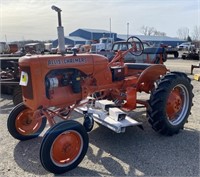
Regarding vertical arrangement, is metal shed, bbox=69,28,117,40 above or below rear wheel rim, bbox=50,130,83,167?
above

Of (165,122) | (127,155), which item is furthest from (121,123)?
(165,122)

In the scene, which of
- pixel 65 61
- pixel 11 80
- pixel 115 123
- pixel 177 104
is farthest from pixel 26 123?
pixel 11 80

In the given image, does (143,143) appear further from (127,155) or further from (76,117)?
(76,117)

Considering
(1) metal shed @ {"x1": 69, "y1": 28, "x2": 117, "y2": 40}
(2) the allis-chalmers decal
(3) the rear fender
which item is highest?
(1) metal shed @ {"x1": 69, "y1": 28, "x2": 117, "y2": 40}

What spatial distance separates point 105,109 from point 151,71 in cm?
112

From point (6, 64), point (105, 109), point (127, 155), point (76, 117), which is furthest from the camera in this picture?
point (6, 64)

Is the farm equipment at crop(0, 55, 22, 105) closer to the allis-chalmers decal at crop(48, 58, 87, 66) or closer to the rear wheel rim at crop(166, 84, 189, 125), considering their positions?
the allis-chalmers decal at crop(48, 58, 87, 66)

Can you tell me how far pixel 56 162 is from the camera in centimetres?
308

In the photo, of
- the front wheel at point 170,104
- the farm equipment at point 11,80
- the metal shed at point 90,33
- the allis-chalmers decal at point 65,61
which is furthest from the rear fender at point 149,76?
the metal shed at point 90,33

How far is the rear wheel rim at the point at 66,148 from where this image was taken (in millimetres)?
3092

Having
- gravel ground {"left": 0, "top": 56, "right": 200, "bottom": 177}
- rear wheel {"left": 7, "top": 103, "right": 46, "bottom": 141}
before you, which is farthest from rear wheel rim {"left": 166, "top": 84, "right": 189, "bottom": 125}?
rear wheel {"left": 7, "top": 103, "right": 46, "bottom": 141}

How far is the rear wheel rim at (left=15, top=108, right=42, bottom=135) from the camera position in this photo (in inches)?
160

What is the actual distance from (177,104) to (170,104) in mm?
201

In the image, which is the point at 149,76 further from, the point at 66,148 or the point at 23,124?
the point at 23,124
